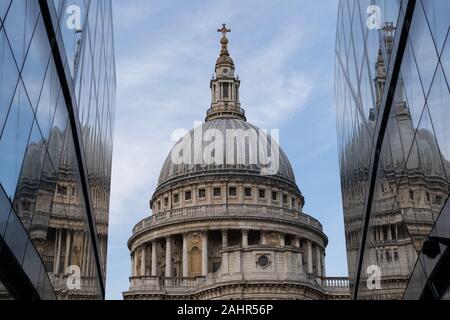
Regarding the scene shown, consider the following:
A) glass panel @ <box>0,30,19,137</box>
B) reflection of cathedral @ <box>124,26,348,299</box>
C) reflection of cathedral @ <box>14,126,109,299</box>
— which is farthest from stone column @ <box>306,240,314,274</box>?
glass panel @ <box>0,30,19,137</box>

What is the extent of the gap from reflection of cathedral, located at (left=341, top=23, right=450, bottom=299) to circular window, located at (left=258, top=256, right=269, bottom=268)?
153ft

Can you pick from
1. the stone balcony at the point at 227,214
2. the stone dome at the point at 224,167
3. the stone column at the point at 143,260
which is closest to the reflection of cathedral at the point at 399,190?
the stone balcony at the point at 227,214

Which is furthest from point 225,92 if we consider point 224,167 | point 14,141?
point 14,141

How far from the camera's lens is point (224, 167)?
107000 millimetres

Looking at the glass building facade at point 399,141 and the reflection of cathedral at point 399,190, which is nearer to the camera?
the glass building facade at point 399,141

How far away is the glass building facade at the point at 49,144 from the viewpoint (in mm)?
15281

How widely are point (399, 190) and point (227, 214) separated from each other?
76476 mm

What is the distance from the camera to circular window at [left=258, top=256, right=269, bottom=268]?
7994cm

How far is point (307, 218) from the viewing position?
340 feet

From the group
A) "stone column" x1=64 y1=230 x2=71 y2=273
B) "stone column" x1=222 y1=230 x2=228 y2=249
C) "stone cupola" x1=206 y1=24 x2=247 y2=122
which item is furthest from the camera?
"stone cupola" x1=206 y1=24 x2=247 y2=122

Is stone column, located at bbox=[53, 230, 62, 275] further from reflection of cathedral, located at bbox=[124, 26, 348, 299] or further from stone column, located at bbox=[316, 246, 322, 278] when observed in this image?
stone column, located at bbox=[316, 246, 322, 278]

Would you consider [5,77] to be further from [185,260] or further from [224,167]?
[224,167]

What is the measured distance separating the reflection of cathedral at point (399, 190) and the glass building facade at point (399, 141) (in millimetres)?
32

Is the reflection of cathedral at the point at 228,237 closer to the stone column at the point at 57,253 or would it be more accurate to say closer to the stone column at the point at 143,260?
the stone column at the point at 143,260
